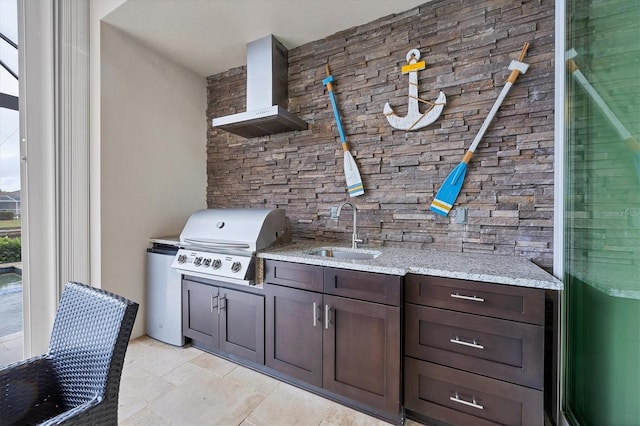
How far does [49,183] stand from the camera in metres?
2.03

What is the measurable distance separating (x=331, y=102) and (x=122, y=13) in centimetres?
171

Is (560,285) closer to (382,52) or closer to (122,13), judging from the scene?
(382,52)

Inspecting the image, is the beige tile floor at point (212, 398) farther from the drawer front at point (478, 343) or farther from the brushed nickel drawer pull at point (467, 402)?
the drawer front at point (478, 343)

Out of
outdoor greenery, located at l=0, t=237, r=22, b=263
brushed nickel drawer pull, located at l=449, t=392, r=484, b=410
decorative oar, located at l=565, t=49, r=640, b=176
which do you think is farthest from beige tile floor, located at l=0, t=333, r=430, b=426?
decorative oar, located at l=565, t=49, r=640, b=176

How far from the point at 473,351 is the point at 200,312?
1883 mm

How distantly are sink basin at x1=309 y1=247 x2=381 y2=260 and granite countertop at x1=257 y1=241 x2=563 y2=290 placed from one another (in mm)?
59

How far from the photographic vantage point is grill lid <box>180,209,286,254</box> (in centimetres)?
195

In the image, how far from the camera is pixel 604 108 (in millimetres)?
1149

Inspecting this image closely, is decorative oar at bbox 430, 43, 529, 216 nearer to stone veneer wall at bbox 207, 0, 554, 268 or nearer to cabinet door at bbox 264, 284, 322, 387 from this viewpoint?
stone veneer wall at bbox 207, 0, 554, 268

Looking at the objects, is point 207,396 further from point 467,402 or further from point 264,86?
point 264,86

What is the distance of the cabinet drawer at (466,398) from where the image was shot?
49.2 inches

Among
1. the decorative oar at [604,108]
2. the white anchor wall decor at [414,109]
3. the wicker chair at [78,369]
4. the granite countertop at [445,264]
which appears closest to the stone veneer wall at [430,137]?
the white anchor wall decor at [414,109]

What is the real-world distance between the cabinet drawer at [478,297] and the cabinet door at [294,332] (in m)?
0.58

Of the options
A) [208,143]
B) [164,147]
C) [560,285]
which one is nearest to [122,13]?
[164,147]
